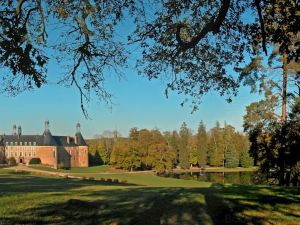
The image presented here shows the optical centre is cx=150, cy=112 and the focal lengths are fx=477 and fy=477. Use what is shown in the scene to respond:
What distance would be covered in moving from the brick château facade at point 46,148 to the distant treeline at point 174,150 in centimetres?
774

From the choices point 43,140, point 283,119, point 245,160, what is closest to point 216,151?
point 245,160

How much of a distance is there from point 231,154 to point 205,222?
106m

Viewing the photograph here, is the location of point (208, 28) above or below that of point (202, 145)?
above

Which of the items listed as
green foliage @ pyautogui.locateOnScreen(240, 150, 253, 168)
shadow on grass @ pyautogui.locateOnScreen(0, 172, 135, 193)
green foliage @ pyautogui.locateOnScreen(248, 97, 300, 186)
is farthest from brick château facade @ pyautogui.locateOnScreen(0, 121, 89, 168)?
green foliage @ pyautogui.locateOnScreen(248, 97, 300, 186)

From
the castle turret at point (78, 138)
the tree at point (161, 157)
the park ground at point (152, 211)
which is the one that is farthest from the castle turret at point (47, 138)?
the park ground at point (152, 211)

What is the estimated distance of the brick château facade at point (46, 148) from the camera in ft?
372

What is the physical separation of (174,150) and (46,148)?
3027cm

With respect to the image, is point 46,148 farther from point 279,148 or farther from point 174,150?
point 279,148

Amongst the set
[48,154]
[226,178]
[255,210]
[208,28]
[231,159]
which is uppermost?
[208,28]

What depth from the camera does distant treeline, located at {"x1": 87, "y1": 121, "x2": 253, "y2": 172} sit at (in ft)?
309

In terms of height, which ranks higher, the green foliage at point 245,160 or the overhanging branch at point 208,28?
the overhanging branch at point 208,28

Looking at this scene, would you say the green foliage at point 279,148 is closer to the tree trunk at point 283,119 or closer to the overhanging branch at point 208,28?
the tree trunk at point 283,119

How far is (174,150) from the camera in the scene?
359 feet

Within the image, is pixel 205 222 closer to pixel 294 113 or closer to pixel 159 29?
pixel 159 29
